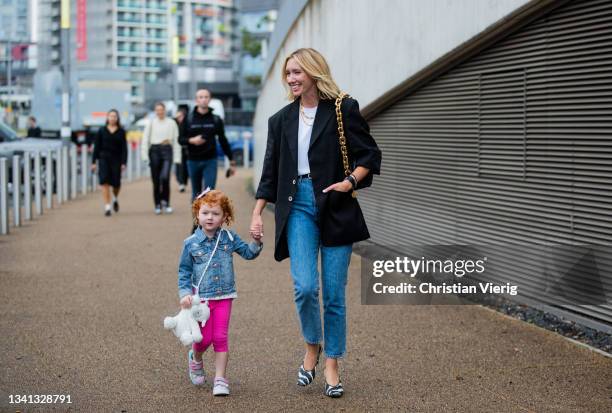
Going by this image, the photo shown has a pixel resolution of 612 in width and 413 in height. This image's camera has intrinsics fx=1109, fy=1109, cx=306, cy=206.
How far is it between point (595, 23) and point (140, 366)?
12.7ft

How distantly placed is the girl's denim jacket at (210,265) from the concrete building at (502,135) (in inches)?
109

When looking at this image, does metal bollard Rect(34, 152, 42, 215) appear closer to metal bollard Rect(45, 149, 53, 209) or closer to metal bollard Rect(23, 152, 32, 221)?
metal bollard Rect(23, 152, 32, 221)

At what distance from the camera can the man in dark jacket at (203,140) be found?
13.8m

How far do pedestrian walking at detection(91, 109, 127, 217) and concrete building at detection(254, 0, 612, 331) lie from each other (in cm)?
612

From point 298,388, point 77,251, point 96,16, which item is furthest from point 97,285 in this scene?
point 96,16

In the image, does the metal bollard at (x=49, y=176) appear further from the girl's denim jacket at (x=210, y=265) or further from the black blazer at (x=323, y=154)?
the black blazer at (x=323, y=154)

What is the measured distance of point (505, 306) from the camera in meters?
8.83

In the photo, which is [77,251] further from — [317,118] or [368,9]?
[317,118]

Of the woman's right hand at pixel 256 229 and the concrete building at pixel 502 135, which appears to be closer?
the woman's right hand at pixel 256 229

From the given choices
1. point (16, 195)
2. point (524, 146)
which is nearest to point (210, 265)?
point (524, 146)
